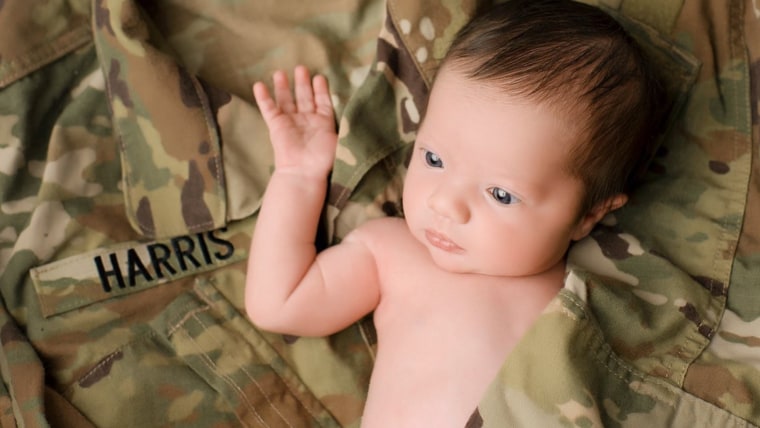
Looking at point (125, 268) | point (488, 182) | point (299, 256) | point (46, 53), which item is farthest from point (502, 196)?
point (46, 53)

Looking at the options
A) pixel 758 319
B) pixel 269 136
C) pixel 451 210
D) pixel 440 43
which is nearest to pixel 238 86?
pixel 269 136

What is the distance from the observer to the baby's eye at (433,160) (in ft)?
4.19

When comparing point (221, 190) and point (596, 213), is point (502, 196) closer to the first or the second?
point (596, 213)

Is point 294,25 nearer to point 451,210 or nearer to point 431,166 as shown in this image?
point 431,166

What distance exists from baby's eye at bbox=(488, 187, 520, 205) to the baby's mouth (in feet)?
0.34

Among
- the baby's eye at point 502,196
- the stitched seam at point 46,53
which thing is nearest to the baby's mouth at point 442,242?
the baby's eye at point 502,196

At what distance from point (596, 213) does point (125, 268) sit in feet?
2.84

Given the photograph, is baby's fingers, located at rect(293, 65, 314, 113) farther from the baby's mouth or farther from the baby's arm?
the baby's mouth

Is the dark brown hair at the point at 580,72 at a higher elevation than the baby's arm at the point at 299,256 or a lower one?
higher

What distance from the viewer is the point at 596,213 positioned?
53.6 inches

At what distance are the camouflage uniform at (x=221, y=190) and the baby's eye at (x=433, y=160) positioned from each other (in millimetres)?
165

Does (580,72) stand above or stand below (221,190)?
above

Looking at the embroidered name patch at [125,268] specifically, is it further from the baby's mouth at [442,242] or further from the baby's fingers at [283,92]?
the baby's mouth at [442,242]

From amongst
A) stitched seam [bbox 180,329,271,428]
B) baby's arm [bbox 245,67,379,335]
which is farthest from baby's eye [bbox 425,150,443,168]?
stitched seam [bbox 180,329,271,428]
